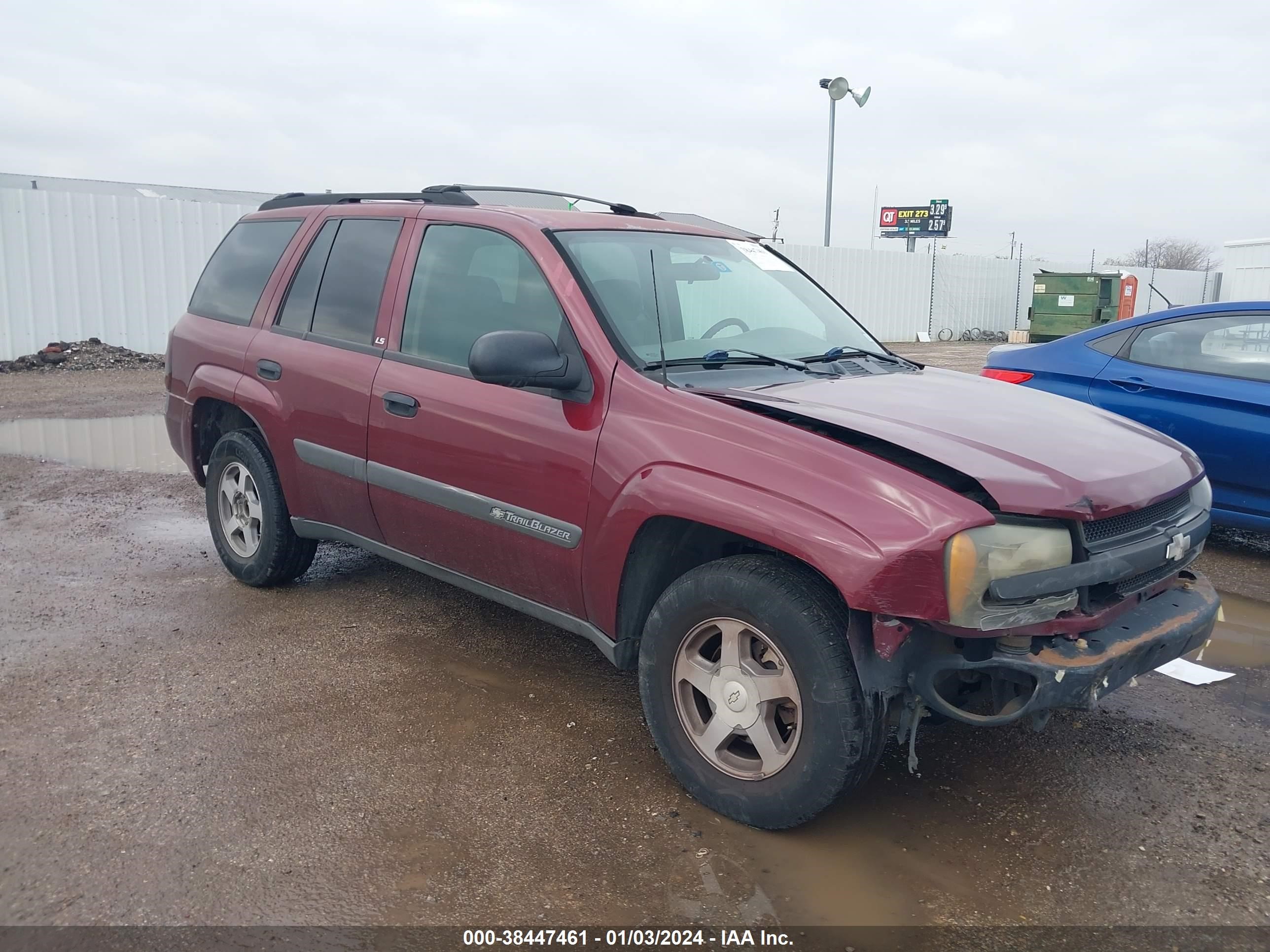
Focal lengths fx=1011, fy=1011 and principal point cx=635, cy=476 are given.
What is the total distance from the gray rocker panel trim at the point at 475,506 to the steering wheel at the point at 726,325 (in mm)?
970

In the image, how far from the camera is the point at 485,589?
394cm

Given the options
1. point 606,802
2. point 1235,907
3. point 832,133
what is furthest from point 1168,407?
point 832,133

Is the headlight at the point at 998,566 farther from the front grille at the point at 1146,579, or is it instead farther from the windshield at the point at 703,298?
the windshield at the point at 703,298

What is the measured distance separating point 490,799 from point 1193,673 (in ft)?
10.1

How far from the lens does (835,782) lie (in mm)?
2816

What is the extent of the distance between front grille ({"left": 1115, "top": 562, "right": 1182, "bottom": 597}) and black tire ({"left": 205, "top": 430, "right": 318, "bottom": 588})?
3.61 m

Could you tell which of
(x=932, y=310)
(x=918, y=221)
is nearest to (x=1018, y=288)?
(x=932, y=310)

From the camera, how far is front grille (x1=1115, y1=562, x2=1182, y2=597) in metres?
3.02

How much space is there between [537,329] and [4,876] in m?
2.32

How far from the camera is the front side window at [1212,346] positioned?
5.85 m

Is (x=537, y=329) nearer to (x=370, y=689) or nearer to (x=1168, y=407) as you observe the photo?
(x=370, y=689)

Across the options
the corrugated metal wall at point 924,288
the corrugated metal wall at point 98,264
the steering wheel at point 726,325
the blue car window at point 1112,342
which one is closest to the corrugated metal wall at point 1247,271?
the corrugated metal wall at point 924,288

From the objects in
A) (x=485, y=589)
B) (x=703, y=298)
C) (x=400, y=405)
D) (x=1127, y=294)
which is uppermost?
(x=1127, y=294)

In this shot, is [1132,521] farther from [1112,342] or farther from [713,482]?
[1112,342]
